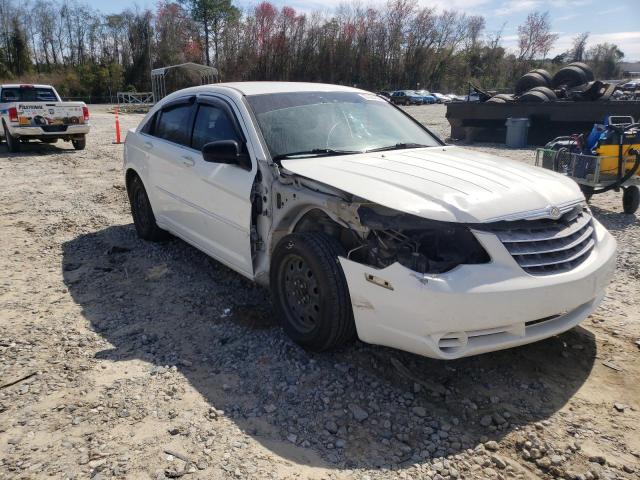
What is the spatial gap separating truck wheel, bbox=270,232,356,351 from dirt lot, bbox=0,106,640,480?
0.21 meters

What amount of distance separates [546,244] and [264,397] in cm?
188

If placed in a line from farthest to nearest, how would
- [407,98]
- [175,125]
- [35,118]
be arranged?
[407,98], [35,118], [175,125]

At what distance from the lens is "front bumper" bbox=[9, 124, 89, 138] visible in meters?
13.2

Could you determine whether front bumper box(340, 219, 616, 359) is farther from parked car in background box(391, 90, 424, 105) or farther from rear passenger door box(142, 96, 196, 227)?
parked car in background box(391, 90, 424, 105)

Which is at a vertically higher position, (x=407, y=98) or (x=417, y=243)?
(x=417, y=243)

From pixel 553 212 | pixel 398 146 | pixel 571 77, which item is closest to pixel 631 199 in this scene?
pixel 398 146

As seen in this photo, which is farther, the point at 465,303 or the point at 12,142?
the point at 12,142

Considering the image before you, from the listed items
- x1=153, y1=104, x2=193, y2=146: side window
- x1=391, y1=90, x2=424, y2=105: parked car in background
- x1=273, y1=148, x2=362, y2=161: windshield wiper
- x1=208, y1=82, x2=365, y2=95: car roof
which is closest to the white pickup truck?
x1=153, y1=104, x2=193, y2=146: side window

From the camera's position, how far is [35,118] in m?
13.3

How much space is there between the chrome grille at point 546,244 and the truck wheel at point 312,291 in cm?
99

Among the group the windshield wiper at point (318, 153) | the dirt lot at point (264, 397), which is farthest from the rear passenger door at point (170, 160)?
the windshield wiper at point (318, 153)

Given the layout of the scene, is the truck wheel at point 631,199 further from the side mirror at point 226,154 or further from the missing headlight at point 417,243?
the side mirror at point 226,154

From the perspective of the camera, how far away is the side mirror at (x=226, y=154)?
12.6ft

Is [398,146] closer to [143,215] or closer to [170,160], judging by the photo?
[170,160]
